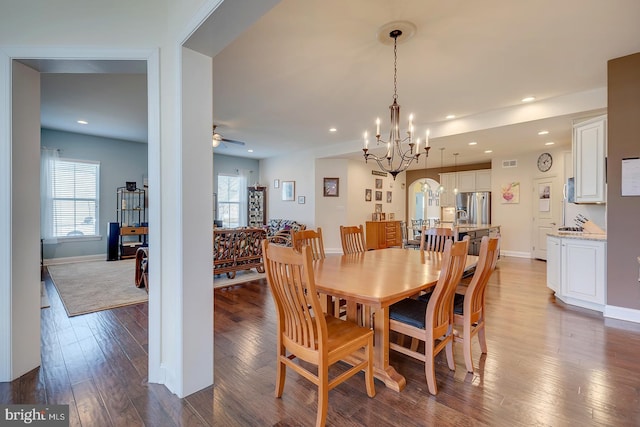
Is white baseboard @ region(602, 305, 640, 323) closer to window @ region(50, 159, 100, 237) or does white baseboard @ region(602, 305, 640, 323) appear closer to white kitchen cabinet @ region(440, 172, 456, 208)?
white kitchen cabinet @ region(440, 172, 456, 208)

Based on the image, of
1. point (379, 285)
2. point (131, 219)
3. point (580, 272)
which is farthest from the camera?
point (131, 219)

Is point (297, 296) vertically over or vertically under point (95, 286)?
over

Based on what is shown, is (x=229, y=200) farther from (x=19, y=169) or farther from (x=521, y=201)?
(x=521, y=201)

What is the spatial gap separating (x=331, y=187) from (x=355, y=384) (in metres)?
6.22

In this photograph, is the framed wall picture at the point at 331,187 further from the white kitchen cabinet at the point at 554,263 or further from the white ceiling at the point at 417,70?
the white kitchen cabinet at the point at 554,263

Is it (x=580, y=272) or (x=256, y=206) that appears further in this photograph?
(x=256, y=206)

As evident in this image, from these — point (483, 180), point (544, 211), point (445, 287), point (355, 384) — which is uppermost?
point (483, 180)

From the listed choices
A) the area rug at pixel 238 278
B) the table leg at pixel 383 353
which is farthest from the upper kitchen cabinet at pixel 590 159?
the area rug at pixel 238 278

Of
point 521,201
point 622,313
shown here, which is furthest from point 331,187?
point 622,313

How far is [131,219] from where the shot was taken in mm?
7086

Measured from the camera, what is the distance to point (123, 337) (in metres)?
2.63

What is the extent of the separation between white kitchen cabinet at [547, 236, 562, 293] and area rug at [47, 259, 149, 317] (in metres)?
5.39

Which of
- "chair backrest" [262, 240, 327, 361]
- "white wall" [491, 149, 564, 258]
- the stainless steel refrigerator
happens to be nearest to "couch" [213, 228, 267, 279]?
"chair backrest" [262, 240, 327, 361]

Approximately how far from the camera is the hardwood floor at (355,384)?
1631 mm
